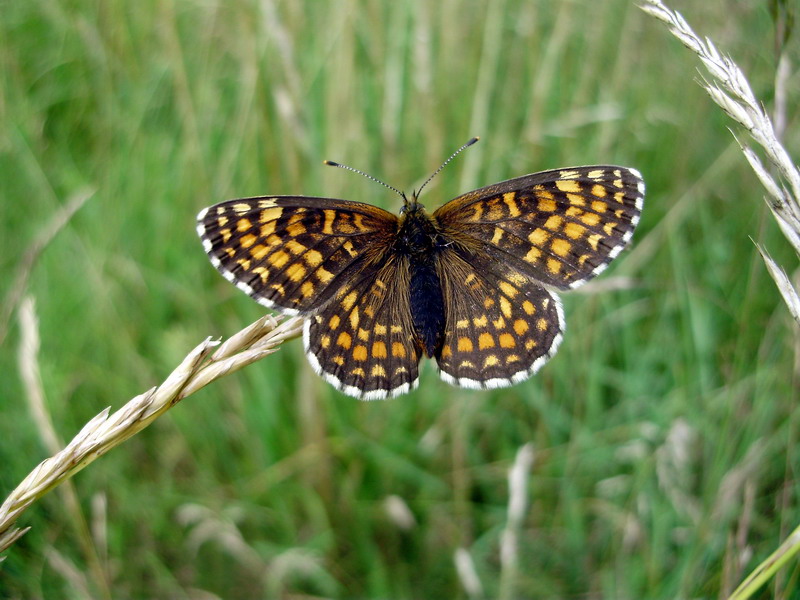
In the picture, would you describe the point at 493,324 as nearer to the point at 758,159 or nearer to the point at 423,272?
the point at 423,272

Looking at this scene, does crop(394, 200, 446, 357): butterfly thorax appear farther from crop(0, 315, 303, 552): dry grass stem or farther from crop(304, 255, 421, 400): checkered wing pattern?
crop(0, 315, 303, 552): dry grass stem

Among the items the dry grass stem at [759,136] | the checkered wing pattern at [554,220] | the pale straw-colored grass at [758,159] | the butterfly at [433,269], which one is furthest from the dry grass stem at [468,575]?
the dry grass stem at [759,136]

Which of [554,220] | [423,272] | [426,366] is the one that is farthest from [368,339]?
[426,366]

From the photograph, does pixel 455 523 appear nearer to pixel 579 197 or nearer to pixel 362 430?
pixel 362 430

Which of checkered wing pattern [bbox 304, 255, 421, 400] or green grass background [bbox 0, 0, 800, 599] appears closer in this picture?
checkered wing pattern [bbox 304, 255, 421, 400]

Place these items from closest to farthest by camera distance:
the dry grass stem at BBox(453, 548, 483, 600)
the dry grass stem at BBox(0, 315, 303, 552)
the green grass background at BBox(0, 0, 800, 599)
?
the dry grass stem at BBox(0, 315, 303, 552) → the dry grass stem at BBox(453, 548, 483, 600) → the green grass background at BBox(0, 0, 800, 599)

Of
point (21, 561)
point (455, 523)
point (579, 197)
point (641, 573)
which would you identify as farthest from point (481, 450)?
point (21, 561)

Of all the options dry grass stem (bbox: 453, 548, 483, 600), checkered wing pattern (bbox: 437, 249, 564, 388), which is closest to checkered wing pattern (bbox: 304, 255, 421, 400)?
checkered wing pattern (bbox: 437, 249, 564, 388)
